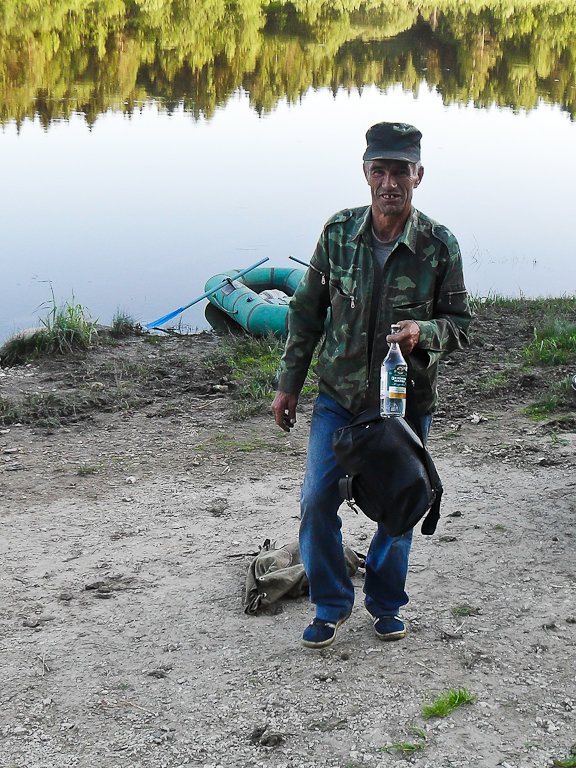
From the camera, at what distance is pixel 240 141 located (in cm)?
2078

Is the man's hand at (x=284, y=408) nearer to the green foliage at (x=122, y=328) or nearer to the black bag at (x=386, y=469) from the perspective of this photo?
the black bag at (x=386, y=469)

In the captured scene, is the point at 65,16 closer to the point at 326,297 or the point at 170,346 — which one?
the point at 170,346

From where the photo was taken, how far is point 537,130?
23.3 metres

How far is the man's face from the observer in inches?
138

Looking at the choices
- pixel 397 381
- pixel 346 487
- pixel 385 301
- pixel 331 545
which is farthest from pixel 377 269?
pixel 331 545

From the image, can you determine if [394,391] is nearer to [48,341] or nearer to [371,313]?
[371,313]

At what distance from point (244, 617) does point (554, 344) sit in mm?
4845

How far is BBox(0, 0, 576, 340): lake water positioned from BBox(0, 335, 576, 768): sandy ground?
5.03 metres

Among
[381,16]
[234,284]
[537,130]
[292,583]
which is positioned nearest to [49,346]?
[234,284]

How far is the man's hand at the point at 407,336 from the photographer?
3377 mm

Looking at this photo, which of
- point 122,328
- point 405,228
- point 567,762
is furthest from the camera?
point 122,328

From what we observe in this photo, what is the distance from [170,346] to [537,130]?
1706cm

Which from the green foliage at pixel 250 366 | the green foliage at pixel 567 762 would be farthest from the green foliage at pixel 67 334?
the green foliage at pixel 567 762

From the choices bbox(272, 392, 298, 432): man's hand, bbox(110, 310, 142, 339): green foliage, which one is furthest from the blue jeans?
Answer: bbox(110, 310, 142, 339): green foliage
